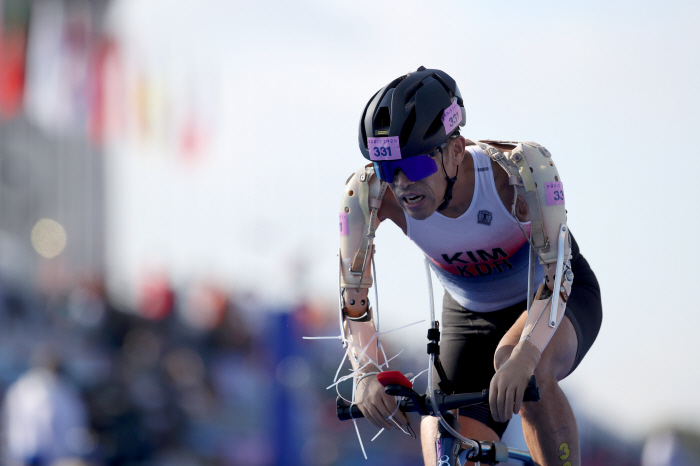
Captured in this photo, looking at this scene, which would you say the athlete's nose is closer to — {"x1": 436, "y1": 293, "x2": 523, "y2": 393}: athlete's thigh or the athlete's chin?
the athlete's chin

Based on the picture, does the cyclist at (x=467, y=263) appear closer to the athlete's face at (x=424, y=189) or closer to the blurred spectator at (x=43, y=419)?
the athlete's face at (x=424, y=189)

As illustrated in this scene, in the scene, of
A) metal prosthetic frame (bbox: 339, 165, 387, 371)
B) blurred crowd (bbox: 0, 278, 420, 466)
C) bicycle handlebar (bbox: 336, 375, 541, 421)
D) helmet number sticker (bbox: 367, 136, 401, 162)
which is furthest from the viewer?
blurred crowd (bbox: 0, 278, 420, 466)

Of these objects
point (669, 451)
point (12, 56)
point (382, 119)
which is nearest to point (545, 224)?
point (382, 119)

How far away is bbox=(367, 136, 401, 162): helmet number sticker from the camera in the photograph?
3533 millimetres

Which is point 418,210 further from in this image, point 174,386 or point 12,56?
point 12,56

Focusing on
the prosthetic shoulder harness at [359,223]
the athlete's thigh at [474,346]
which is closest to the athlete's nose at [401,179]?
the prosthetic shoulder harness at [359,223]

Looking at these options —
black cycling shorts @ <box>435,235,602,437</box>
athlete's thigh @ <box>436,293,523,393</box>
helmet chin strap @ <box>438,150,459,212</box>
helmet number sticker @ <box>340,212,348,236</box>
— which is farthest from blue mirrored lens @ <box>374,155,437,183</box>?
athlete's thigh @ <box>436,293,523,393</box>

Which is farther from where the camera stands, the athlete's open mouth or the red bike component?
the athlete's open mouth

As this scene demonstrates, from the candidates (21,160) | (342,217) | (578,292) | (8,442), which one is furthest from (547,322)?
(21,160)

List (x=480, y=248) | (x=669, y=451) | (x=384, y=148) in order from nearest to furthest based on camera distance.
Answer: (x=384, y=148) < (x=480, y=248) < (x=669, y=451)

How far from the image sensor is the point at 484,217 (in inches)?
160

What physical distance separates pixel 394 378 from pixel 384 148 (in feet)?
3.30

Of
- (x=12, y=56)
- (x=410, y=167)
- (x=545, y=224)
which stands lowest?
(x=545, y=224)

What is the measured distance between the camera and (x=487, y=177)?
4020 mm
